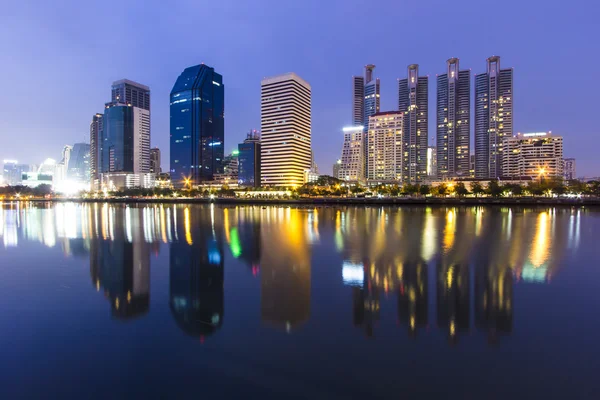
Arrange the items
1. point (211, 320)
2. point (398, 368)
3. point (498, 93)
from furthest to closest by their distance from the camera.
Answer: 1. point (498, 93)
2. point (211, 320)
3. point (398, 368)

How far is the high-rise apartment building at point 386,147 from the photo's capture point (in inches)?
5837

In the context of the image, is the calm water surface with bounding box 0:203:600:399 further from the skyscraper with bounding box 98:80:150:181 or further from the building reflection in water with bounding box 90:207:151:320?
the skyscraper with bounding box 98:80:150:181

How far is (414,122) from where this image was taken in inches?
7298

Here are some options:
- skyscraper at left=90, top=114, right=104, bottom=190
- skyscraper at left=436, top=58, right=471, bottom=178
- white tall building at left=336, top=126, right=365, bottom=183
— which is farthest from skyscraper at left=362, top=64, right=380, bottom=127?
skyscraper at left=90, top=114, right=104, bottom=190

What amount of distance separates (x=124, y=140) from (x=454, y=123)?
171m

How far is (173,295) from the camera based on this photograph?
1030 centimetres

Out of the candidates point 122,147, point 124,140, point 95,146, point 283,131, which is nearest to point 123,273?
point 283,131

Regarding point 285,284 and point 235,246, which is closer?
point 285,284

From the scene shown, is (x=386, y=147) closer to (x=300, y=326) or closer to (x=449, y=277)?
(x=449, y=277)

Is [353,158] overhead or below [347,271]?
overhead

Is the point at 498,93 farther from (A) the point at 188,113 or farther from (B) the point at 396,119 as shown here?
(A) the point at 188,113

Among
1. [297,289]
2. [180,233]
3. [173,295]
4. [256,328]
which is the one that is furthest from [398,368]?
[180,233]

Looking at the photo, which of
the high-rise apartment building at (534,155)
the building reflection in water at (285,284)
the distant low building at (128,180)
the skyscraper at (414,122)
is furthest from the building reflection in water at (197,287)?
the skyscraper at (414,122)

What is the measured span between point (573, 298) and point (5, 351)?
14.4m
